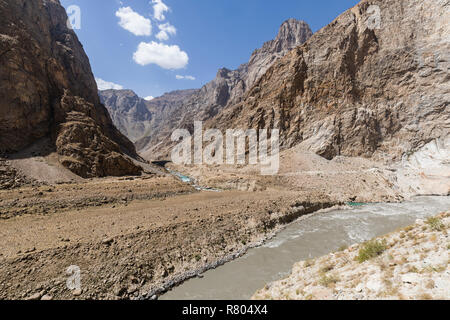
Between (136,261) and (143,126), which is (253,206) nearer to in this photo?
(136,261)

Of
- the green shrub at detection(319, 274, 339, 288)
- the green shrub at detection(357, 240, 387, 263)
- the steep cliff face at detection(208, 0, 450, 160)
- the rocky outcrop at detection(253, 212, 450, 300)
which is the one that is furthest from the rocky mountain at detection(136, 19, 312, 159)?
the green shrub at detection(319, 274, 339, 288)

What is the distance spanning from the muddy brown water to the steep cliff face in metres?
13.6

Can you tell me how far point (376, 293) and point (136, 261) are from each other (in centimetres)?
846

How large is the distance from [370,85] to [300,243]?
36224mm

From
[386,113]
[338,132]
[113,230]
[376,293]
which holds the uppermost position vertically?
[386,113]

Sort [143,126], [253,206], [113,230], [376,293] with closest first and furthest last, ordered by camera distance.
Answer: [376,293]
[113,230]
[253,206]
[143,126]

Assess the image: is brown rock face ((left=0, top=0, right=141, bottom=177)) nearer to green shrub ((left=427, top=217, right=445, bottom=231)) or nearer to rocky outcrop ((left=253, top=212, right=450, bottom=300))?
rocky outcrop ((left=253, top=212, right=450, bottom=300))

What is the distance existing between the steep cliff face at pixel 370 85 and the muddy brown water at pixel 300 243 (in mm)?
13557

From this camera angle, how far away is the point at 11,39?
2077cm

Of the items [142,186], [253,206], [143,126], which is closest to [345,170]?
[253,206]

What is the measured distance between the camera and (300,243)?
11.9 metres
